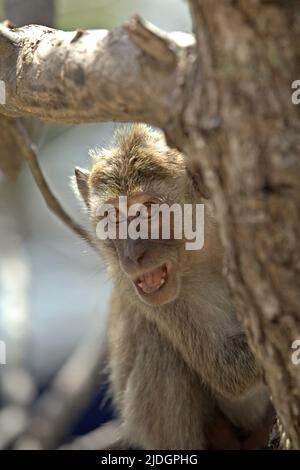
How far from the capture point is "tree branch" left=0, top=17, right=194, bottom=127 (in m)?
2.82

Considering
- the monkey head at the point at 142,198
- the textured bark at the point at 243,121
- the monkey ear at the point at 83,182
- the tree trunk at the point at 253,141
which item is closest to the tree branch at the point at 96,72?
the textured bark at the point at 243,121

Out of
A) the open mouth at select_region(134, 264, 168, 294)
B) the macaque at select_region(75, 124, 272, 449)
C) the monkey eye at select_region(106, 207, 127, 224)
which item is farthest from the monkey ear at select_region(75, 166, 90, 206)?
the open mouth at select_region(134, 264, 168, 294)

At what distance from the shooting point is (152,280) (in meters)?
4.69

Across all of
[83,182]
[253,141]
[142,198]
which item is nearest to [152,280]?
[142,198]

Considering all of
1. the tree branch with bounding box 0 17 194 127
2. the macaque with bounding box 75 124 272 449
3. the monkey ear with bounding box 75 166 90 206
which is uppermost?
the tree branch with bounding box 0 17 194 127

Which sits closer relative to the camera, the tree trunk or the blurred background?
the tree trunk

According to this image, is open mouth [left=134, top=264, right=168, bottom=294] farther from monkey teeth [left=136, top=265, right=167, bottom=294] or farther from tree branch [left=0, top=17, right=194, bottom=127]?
tree branch [left=0, top=17, right=194, bottom=127]

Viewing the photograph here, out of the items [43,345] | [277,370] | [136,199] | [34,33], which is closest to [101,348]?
[43,345]

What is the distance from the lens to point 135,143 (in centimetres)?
514

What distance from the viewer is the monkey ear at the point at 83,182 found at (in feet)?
18.4

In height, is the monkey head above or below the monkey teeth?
above

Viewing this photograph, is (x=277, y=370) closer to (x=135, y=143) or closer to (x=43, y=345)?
(x=135, y=143)

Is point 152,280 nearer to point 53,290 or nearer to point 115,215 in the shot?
point 115,215

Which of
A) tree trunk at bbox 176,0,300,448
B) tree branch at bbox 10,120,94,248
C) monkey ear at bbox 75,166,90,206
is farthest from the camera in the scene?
tree branch at bbox 10,120,94,248
